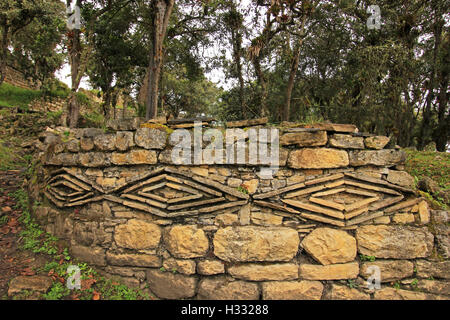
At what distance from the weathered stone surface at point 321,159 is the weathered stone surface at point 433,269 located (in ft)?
5.12

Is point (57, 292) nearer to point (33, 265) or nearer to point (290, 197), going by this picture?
point (33, 265)

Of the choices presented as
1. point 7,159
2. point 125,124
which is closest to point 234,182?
point 125,124

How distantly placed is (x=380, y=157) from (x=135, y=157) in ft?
10.8

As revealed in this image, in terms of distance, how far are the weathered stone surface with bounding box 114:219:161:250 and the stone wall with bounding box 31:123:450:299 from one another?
0.5 inches

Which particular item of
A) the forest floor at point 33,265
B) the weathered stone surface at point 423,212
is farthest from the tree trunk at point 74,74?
the weathered stone surface at point 423,212

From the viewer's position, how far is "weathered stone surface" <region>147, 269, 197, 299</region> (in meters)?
3.17

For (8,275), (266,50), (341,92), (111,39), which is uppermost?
(111,39)

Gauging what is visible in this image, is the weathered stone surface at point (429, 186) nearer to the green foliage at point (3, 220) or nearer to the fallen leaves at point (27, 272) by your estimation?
the fallen leaves at point (27, 272)

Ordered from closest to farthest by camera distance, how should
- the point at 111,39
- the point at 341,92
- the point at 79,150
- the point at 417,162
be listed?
the point at 79,150 → the point at 417,162 → the point at 111,39 → the point at 341,92

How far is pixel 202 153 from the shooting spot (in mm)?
3322

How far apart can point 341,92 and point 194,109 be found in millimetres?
11083
